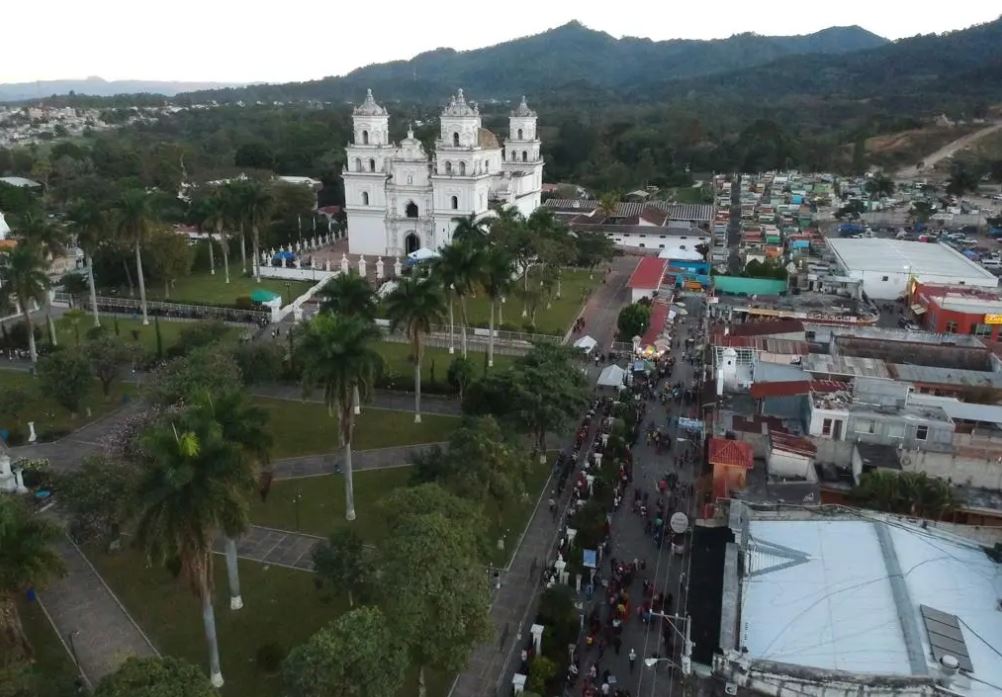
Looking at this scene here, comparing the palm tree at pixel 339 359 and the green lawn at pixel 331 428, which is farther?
the green lawn at pixel 331 428

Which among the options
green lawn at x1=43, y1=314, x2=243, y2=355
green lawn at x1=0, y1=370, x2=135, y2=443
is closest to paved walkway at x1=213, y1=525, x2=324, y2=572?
green lawn at x1=0, y1=370, x2=135, y2=443

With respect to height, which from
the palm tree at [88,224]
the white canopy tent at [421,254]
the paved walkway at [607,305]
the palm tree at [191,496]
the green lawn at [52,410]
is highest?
the palm tree at [88,224]

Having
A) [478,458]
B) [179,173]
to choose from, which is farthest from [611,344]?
[179,173]

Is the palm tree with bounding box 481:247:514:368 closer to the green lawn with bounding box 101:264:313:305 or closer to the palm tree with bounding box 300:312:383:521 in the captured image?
the palm tree with bounding box 300:312:383:521

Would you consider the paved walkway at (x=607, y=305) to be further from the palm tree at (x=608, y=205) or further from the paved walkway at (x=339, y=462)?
the paved walkway at (x=339, y=462)

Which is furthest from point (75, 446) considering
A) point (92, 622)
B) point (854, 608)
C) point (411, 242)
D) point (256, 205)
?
point (411, 242)

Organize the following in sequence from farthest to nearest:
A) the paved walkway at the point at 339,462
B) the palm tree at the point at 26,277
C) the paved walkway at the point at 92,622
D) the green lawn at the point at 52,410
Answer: the palm tree at the point at 26,277
the green lawn at the point at 52,410
the paved walkway at the point at 339,462
the paved walkway at the point at 92,622

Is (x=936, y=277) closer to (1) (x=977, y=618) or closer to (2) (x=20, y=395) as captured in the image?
(1) (x=977, y=618)

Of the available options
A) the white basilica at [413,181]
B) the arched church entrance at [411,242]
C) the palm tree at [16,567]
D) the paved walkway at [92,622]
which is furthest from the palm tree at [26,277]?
the arched church entrance at [411,242]

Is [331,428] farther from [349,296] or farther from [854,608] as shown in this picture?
[854,608]
